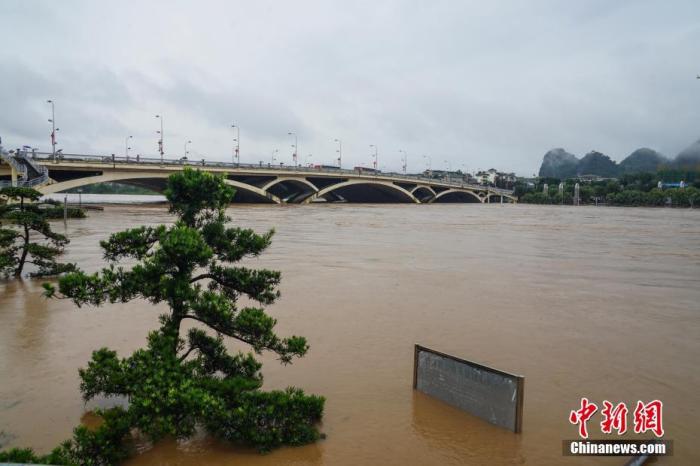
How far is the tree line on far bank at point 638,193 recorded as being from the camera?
9112 centimetres

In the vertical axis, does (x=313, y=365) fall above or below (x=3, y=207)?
below

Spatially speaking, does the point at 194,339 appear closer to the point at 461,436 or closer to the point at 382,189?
the point at 461,436

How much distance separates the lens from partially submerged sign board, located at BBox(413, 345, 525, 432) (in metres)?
5.54

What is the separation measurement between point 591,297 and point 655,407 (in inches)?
290

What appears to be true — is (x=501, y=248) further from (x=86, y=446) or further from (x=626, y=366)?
(x=86, y=446)

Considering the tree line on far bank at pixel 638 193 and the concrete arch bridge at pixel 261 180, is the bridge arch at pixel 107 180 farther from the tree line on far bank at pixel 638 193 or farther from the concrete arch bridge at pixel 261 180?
the tree line on far bank at pixel 638 193

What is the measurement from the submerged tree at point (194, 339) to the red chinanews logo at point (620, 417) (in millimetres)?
3202

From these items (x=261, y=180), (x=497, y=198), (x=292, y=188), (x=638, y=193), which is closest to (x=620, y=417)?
(x=261, y=180)

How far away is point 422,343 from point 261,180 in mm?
62086

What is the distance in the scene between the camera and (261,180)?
68750 mm

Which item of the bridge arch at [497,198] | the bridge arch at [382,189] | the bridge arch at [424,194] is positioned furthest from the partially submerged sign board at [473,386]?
the bridge arch at [497,198]

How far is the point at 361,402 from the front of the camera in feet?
21.5

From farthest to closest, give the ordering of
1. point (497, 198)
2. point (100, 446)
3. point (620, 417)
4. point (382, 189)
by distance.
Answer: point (497, 198), point (382, 189), point (620, 417), point (100, 446)

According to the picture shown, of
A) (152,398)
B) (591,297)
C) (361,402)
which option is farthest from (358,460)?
(591,297)
